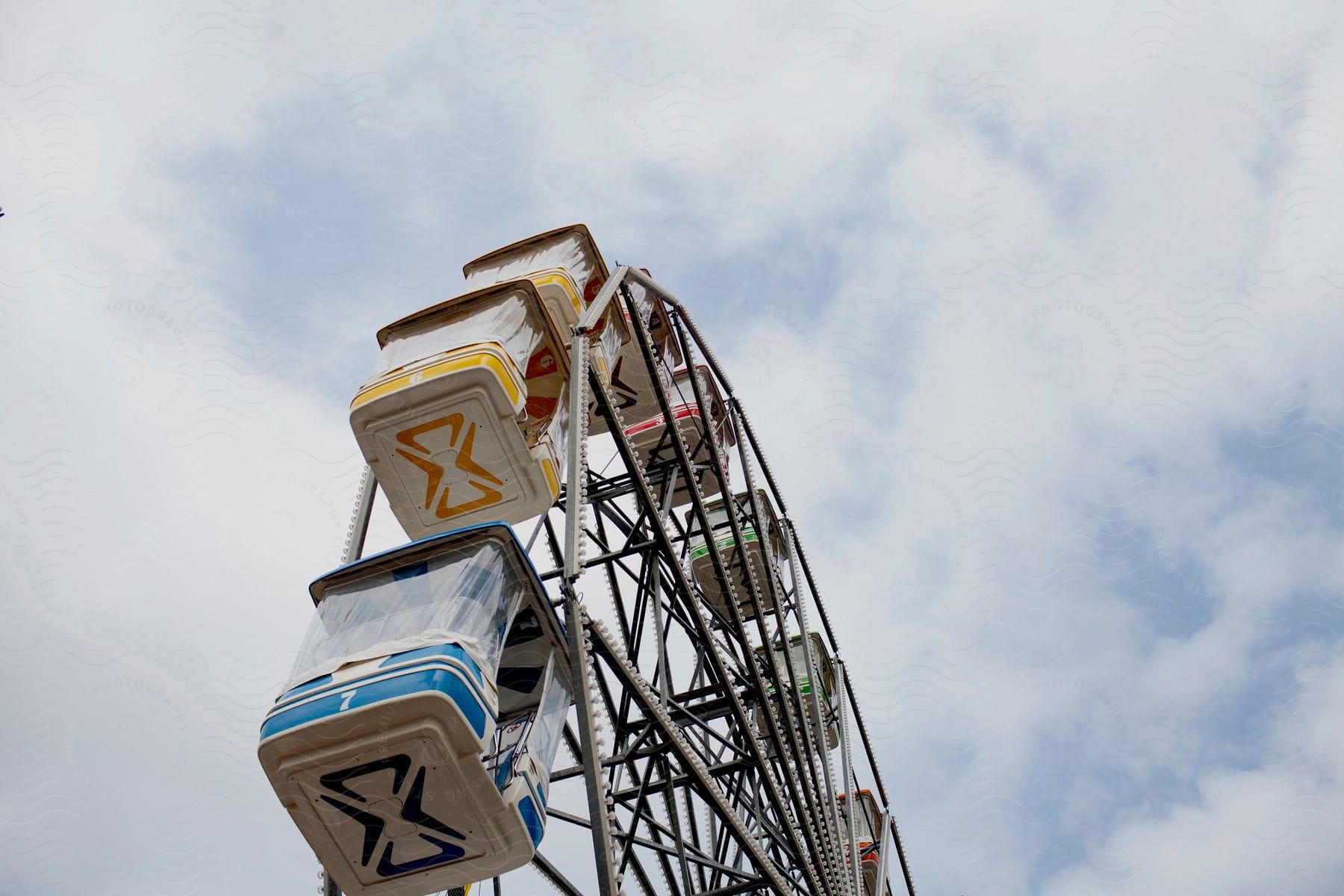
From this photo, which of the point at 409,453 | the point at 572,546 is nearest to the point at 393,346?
the point at 409,453

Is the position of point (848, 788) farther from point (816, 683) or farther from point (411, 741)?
point (411, 741)

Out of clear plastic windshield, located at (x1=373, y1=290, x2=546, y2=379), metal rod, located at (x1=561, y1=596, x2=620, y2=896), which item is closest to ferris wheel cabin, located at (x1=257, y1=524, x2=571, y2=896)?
metal rod, located at (x1=561, y1=596, x2=620, y2=896)

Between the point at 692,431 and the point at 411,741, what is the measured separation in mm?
10087

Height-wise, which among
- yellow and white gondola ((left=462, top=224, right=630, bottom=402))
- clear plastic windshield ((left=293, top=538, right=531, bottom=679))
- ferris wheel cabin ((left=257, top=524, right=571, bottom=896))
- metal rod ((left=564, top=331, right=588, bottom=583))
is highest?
yellow and white gondola ((left=462, top=224, right=630, bottom=402))

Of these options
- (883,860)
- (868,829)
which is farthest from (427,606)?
(868,829)

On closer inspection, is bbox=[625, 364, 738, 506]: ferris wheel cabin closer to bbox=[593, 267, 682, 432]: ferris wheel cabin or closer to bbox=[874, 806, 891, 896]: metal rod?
bbox=[593, 267, 682, 432]: ferris wheel cabin

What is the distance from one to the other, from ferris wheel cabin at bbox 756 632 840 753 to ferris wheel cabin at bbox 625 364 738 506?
3.19 meters

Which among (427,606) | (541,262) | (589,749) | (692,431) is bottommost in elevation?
(589,749)

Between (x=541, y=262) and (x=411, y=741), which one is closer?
(x=411, y=741)

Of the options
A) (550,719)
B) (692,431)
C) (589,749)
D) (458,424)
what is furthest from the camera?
(692,431)

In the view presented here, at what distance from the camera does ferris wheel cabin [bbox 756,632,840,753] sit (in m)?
15.9

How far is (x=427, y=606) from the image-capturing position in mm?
8328

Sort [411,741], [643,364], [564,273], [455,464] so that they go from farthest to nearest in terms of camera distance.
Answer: [643,364] → [564,273] → [455,464] → [411,741]

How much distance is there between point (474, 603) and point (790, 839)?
241 inches
